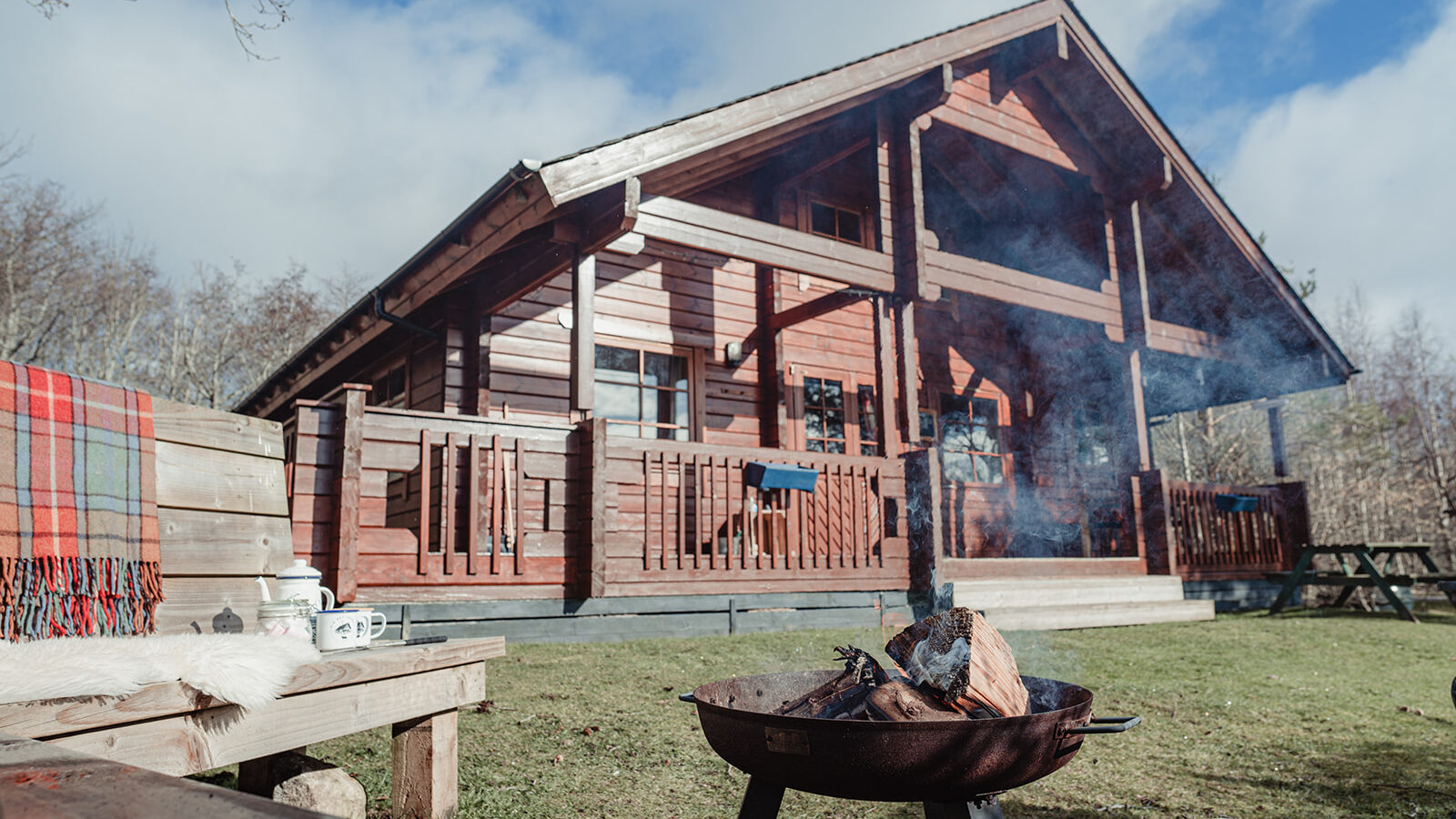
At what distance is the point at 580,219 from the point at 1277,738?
529 centimetres

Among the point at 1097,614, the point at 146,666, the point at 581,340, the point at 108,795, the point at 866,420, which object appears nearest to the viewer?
the point at 108,795

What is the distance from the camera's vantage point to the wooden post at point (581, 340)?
6137 millimetres

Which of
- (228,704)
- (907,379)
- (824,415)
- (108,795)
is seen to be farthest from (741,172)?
(108,795)

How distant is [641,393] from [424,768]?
648cm

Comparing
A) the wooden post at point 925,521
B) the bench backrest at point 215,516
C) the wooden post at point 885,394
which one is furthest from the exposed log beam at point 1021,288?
the bench backrest at point 215,516

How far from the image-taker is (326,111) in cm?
5459

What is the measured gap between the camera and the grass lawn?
2.82 meters

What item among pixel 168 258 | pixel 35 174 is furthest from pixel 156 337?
pixel 35 174

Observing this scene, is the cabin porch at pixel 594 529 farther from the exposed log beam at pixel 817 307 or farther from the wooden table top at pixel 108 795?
the wooden table top at pixel 108 795

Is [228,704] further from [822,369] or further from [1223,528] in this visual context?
[1223,528]

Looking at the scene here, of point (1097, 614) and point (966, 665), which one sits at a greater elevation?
point (966, 665)

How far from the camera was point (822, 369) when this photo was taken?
9797 millimetres

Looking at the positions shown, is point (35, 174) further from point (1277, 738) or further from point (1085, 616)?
point (1277, 738)

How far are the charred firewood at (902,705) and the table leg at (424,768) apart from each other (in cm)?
114
